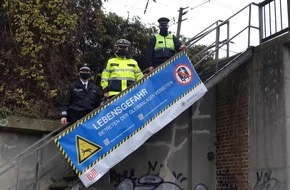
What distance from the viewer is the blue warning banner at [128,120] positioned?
21.1 ft

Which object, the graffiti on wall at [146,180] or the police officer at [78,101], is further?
the graffiti on wall at [146,180]

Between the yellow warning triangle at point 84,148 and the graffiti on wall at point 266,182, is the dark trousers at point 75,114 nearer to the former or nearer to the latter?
the yellow warning triangle at point 84,148

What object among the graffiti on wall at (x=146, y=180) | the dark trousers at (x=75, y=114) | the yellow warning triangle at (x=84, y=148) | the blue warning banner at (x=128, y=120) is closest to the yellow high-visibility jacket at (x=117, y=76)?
the blue warning banner at (x=128, y=120)

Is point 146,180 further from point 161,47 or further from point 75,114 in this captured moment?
point 161,47

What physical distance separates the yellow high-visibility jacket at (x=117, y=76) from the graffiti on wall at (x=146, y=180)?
5.66 ft

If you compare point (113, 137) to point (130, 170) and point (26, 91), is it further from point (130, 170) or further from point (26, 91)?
point (26, 91)

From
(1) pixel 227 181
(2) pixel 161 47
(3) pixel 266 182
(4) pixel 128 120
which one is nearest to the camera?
(4) pixel 128 120

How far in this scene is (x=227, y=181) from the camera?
8477 mm

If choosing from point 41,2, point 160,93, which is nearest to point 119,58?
point 160,93

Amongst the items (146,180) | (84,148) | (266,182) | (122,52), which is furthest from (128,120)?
(266,182)

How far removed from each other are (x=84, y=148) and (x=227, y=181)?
345cm

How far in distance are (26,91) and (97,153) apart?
10.1 feet

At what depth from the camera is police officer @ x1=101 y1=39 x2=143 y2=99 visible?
743 cm

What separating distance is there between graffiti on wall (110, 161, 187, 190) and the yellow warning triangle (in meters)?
1.63
